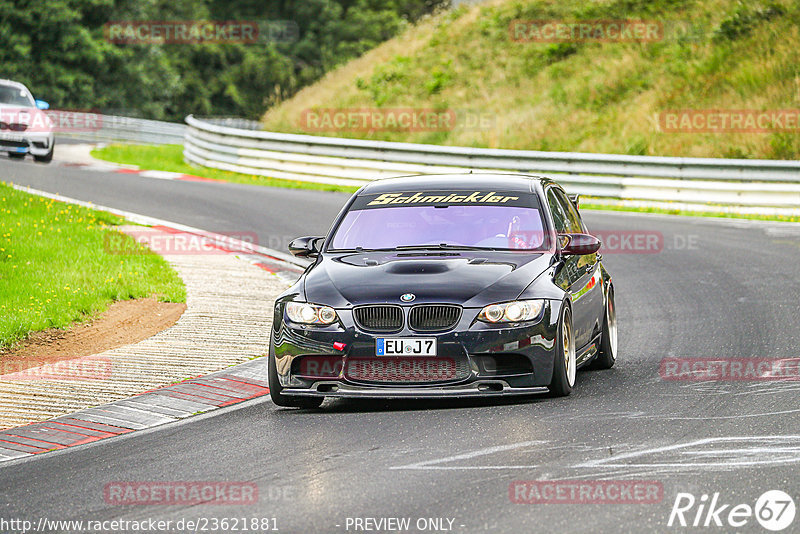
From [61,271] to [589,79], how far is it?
72.3 feet

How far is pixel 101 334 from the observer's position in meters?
11.5

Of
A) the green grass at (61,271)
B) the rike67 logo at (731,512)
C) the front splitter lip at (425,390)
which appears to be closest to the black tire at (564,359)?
the front splitter lip at (425,390)

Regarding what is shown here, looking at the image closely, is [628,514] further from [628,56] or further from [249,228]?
[628,56]

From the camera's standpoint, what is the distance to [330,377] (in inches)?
325

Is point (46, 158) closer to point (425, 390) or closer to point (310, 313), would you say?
point (310, 313)

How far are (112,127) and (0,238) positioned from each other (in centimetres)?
3148

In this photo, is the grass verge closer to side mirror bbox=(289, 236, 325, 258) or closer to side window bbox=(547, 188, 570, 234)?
side window bbox=(547, 188, 570, 234)

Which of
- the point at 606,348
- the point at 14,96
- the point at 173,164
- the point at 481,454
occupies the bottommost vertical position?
the point at 173,164

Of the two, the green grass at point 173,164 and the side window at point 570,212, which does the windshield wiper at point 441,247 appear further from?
the green grass at point 173,164

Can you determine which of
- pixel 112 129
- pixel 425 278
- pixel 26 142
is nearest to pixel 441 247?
pixel 425 278

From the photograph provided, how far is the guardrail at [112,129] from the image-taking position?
45250mm

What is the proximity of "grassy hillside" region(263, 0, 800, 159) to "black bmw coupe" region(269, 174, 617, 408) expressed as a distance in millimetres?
17889

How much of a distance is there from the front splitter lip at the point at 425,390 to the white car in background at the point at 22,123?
2048 centimetres

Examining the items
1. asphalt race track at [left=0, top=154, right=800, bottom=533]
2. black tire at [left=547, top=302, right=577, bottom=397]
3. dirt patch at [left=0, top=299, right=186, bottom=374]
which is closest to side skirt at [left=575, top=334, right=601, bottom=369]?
asphalt race track at [left=0, top=154, right=800, bottom=533]
